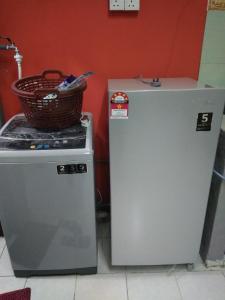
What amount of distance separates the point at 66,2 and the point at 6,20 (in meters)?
0.38

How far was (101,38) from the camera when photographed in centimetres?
142

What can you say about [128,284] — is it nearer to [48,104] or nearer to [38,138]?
[38,138]

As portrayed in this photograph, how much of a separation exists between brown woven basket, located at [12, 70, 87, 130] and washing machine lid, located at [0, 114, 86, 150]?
4 cm

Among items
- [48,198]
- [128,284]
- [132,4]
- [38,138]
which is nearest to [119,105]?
[38,138]

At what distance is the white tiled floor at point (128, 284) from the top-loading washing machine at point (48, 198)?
0.07 metres

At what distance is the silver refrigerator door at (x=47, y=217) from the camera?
1.14 m

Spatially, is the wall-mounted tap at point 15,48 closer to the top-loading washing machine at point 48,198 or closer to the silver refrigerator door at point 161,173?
the top-loading washing machine at point 48,198

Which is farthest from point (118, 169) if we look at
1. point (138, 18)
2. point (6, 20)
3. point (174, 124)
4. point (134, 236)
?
point (6, 20)

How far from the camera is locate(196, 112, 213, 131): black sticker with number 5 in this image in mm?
1062

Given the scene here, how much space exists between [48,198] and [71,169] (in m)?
0.22

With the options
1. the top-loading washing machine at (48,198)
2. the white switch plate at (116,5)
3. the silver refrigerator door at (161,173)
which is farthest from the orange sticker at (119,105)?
the white switch plate at (116,5)

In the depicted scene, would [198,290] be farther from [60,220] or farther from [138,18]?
[138,18]

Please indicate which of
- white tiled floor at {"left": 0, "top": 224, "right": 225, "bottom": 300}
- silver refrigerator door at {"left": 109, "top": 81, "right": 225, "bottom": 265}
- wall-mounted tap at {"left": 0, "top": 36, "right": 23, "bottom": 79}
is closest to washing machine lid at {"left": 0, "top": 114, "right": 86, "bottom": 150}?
silver refrigerator door at {"left": 109, "top": 81, "right": 225, "bottom": 265}

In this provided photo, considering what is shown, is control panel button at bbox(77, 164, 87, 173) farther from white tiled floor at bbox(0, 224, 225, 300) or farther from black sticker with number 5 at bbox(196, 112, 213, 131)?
white tiled floor at bbox(0, 224, 225, 300)
